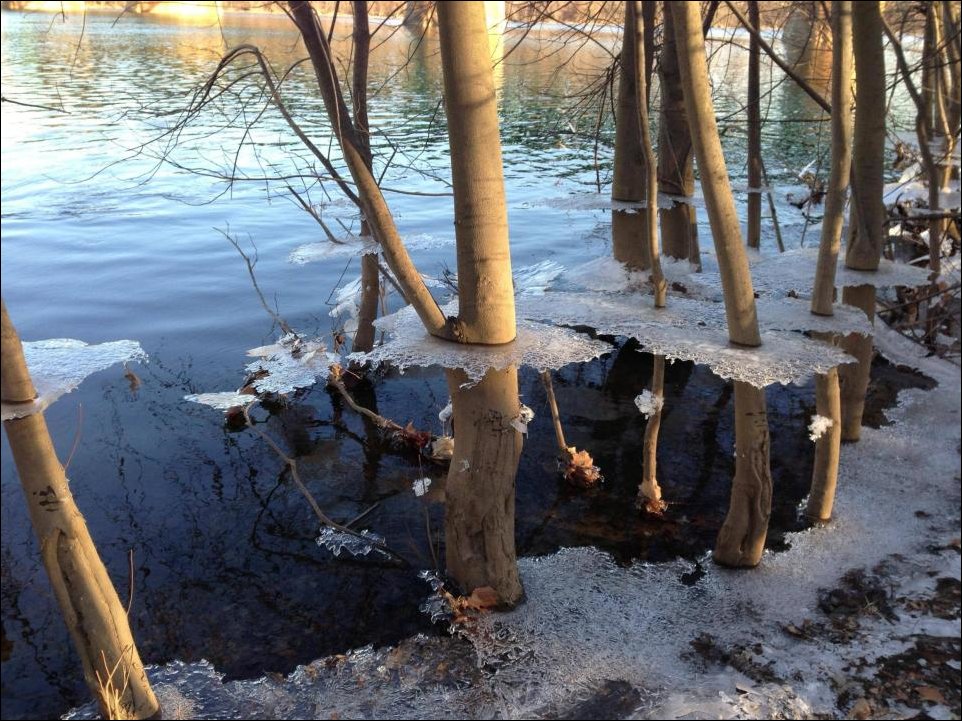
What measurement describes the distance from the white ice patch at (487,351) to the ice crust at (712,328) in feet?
1.13

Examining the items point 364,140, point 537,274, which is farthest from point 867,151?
point 537,274

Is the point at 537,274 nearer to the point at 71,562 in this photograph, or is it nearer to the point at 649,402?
the point at 649,402

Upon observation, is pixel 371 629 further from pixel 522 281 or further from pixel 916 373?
pixel 522 281

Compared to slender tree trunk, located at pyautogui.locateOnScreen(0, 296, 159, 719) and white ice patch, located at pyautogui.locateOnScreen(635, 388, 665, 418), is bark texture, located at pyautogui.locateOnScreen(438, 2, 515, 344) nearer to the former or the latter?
white ice patch, located at pyautogui.locateOnScreen(635, 388, 665, 418)

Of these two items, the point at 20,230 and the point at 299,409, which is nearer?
→ the point at 299,409

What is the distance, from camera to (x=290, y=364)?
884 centimetres

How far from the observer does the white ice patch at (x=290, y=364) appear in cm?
840

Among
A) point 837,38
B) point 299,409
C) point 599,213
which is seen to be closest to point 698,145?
point 837,38

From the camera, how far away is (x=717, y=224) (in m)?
4.33

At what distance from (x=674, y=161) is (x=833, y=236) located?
2782 millimetres

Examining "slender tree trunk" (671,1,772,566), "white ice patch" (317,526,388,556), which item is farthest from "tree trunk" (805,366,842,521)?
"white ice patch" (317,526,388,556)

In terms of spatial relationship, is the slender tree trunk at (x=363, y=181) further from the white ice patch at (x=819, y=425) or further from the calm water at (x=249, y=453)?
the white ice patch at (x=819, y=425)

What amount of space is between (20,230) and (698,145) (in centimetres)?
1515

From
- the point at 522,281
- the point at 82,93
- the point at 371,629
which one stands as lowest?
the point at 371,629
